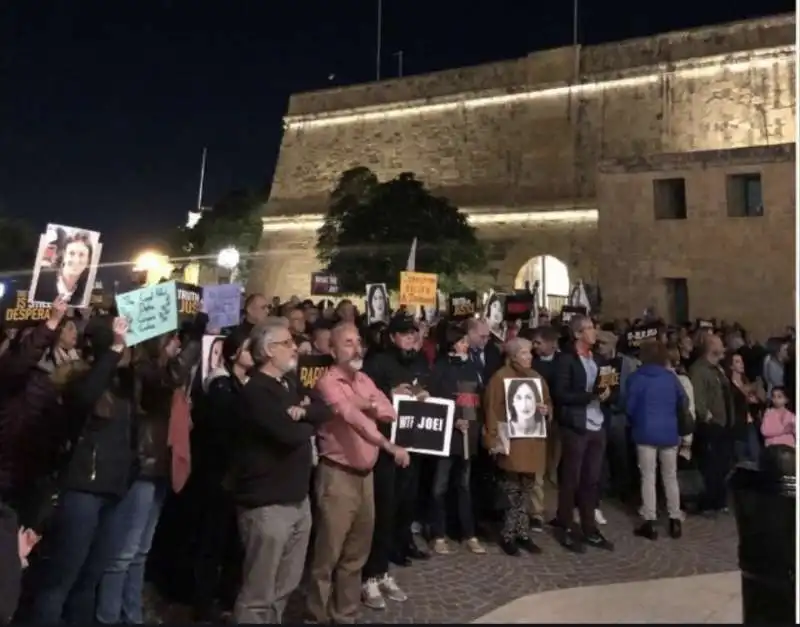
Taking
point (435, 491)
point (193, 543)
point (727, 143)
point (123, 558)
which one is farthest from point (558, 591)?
point (727, 143)

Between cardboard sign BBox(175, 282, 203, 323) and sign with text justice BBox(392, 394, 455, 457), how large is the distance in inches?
71.9

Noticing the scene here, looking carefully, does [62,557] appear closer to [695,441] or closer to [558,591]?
[558,591]

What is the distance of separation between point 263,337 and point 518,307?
793 cm

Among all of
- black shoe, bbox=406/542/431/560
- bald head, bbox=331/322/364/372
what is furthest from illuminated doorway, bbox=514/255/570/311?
bald head, bbox=331/322/364/372

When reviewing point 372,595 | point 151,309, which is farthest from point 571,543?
point 151,309

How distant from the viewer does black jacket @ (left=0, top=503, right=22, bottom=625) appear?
258 centimetres

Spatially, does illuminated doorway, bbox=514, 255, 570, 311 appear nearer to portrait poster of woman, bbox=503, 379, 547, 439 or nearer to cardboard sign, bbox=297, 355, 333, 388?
portrait poster of woman, bbox=503, 379, 547, 439

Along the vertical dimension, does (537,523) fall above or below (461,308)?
below

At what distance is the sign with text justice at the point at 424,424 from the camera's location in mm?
5270

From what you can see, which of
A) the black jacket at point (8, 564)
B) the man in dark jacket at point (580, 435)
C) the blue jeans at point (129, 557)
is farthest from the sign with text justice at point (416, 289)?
the black jacket at point (8, 564)

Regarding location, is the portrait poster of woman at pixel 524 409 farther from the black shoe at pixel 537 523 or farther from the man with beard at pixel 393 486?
the black shoe at pixel 537 523

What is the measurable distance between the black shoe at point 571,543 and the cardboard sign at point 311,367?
253 centimetres

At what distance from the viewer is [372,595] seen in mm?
4832

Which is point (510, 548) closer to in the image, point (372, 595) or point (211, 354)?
point (372, 595)
